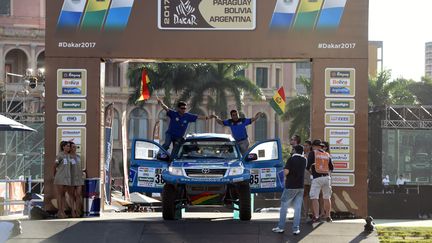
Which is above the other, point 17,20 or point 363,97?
point 17,20

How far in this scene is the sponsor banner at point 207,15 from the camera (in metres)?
20.7

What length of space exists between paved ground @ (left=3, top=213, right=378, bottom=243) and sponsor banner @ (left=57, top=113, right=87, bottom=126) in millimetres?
3019

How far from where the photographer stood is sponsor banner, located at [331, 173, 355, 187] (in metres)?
20.6

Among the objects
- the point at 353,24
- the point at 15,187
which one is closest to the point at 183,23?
the point at 353,24

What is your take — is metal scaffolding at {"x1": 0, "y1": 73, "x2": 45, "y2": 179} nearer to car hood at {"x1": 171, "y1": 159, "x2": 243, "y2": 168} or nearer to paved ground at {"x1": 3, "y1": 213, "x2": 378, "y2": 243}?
car hood at {"x1": 171, "y1": 159, "x2": 243, "y2": 168}

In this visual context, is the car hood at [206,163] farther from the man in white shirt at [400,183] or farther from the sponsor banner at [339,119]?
the man in white shirt at [400,183]

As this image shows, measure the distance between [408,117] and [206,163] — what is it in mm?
28058

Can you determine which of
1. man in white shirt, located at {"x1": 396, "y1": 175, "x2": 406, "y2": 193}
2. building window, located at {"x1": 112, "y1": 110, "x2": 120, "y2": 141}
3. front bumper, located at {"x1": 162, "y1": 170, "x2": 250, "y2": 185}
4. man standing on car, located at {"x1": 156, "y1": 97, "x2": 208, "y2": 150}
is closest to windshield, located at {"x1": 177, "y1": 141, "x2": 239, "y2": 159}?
front bumper, located at {"x1": 162, "y1": 170, "x2": 250, "y2": 185}

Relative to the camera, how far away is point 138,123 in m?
82.2

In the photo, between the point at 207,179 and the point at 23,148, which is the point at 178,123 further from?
the point at 23,148

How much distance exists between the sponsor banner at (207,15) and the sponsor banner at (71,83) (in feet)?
6.71

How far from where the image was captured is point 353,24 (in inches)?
811

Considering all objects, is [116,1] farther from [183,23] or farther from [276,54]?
[276,54]

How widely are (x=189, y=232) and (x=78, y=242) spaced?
1.99 metres
